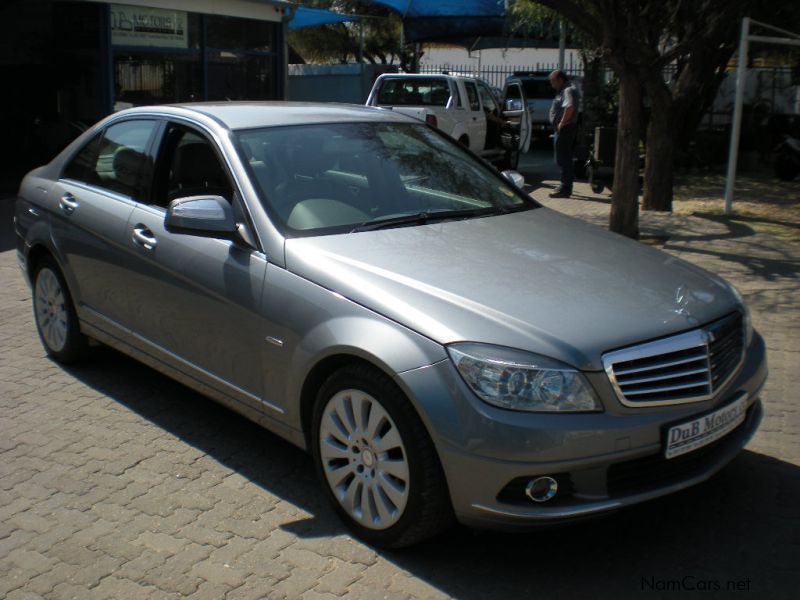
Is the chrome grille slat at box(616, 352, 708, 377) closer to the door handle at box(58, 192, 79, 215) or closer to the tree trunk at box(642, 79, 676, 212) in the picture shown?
the door handle at box(58, 192, 79, 215)

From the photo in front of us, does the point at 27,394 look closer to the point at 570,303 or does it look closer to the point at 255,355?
the point at 255,355

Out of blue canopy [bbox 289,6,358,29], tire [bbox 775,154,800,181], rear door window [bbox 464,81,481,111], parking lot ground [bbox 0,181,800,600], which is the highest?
blue canopy [bbox 289,6,358,29]

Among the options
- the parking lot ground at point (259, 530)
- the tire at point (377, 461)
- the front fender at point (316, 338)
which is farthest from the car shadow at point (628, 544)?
the front fender at point (316, 338)

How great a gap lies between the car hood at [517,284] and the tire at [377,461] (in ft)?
1.03

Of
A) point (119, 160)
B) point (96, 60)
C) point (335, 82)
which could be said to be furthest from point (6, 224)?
point (335, 82)

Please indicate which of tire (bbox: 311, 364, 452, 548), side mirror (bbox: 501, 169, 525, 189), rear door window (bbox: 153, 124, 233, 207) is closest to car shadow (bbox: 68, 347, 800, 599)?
tire (bbox: 311, 364, 452, 548)

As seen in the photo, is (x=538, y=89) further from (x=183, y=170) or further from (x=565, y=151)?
(x=183, y=170)

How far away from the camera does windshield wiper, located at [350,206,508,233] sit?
4369 millimetres

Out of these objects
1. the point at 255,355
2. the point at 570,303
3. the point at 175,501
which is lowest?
the point at 175,501

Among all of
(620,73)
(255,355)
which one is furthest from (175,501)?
(620,73)

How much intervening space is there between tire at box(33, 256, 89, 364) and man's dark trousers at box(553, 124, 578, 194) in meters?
9.54

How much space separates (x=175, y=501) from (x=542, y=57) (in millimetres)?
47179

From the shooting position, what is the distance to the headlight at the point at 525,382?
10.8ft

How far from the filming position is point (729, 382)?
3744 mm
